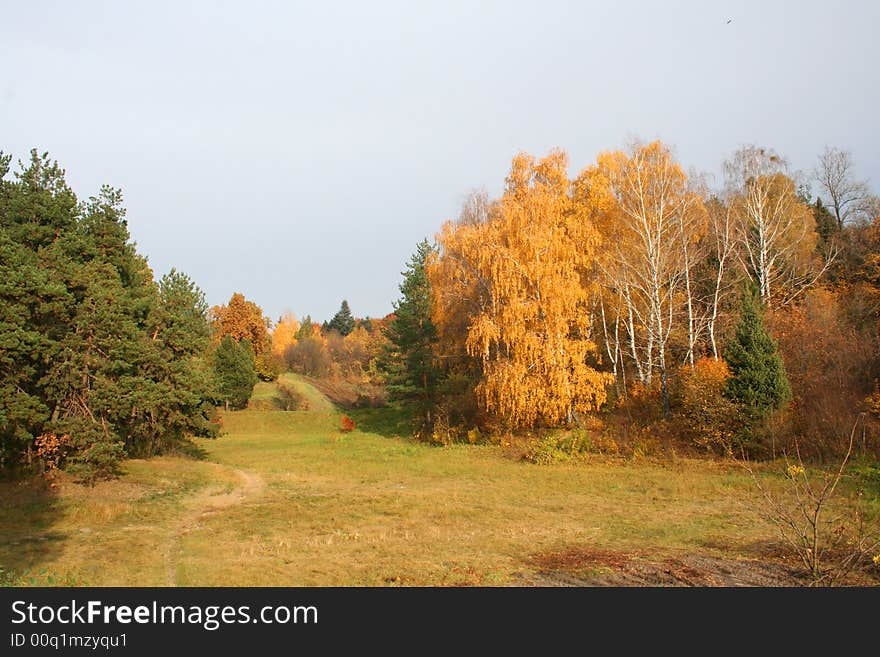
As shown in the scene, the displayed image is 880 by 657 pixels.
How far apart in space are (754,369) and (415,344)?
2161 centimetres

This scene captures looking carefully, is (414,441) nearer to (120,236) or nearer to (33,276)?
(120,236)

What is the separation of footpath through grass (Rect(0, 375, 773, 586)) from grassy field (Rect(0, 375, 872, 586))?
48 mm

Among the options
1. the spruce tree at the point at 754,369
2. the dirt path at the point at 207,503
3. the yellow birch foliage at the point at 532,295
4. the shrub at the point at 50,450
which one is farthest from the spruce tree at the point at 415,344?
the shrub at the point at 50,450

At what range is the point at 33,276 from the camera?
15266 mm

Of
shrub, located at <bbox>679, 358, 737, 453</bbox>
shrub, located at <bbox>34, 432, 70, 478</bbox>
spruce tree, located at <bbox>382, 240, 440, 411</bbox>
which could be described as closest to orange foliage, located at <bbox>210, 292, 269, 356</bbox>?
spruce tree, located at <bbox>382, 240, 440, 411</bbox>

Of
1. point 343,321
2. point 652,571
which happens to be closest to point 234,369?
point 652,571

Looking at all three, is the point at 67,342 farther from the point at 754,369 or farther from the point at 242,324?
the point at 242,324

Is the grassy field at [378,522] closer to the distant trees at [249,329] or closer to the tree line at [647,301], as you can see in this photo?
the tree line at [647,301]

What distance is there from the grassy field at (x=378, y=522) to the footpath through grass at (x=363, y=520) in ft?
0.16

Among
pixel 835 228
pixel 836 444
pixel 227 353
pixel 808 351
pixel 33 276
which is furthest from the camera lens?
pixel 227 353

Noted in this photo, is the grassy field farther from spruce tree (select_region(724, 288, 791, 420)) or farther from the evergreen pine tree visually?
the evergreen pine tree

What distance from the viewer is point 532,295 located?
86.3 ft

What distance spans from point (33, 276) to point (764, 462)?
22.3 metres
